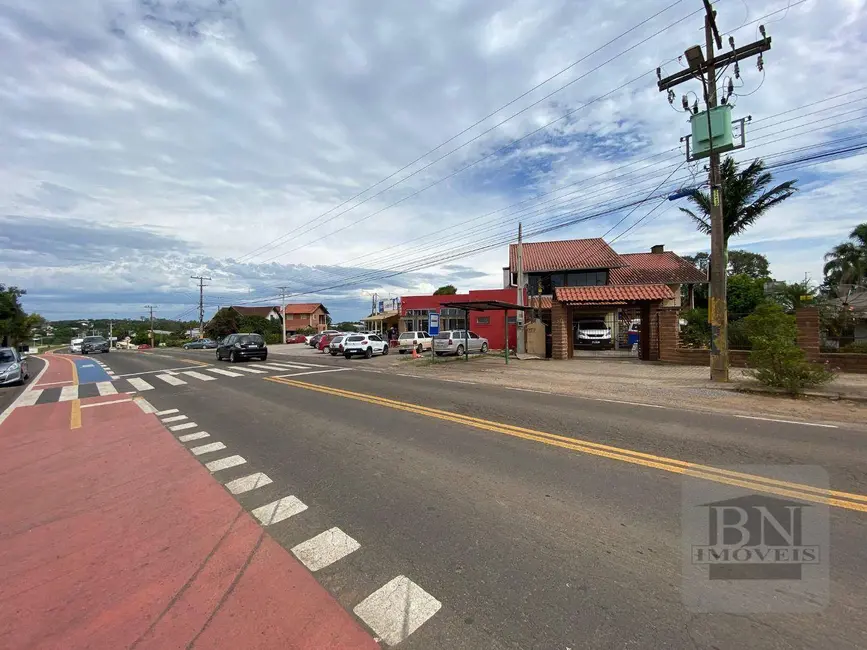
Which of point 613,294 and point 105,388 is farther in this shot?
point 613,294

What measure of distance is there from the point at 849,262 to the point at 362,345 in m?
41.6

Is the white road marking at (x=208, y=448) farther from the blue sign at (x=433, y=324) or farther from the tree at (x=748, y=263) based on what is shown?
the tree at (x=748, y=263)

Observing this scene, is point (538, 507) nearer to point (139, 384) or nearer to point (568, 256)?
point (139, 384)

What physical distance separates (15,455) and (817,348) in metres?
20.5

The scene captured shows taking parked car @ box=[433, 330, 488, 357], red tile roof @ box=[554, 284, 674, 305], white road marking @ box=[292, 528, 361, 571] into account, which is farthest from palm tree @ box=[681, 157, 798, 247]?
white road marking @ box=[292, 528, 361, 571]

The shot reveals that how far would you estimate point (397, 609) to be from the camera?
2.56 meters

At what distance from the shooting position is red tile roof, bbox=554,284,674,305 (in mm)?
19125

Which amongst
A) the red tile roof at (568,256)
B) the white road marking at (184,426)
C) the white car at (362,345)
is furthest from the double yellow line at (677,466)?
the red tile roof at (568,256)

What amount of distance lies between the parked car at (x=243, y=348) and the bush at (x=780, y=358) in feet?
73.2

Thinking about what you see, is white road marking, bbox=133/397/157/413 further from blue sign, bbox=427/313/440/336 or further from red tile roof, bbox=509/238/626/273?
red tile roof, bbox=509/238/626/273

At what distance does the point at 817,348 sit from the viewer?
1384 cm

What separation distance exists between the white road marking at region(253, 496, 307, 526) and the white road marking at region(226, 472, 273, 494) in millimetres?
598

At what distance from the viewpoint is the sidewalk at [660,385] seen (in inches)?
340

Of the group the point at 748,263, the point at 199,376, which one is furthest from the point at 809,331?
the point at 748,263
